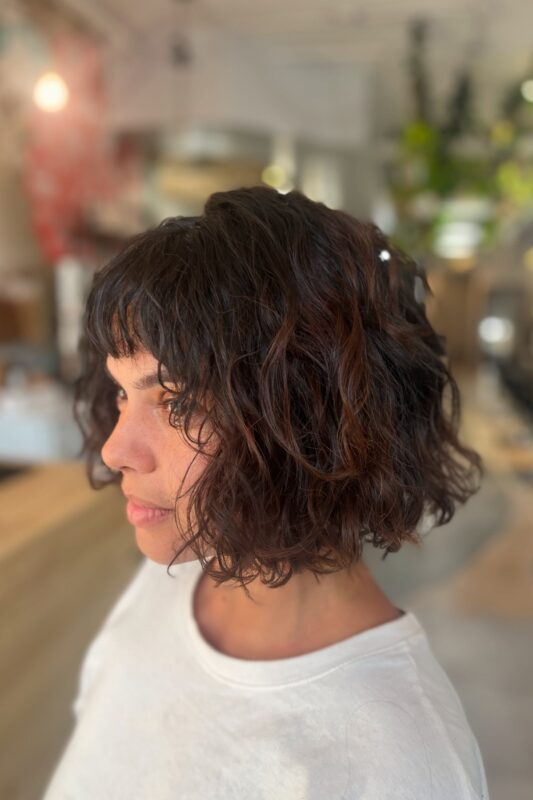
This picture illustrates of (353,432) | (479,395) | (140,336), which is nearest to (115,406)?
(140,336)

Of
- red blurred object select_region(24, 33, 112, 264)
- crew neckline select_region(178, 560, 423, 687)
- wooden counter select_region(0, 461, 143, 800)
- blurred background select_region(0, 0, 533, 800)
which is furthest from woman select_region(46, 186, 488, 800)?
red blurred object select_region(24, 33, 112, 264)

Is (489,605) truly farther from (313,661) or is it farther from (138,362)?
(138,362)

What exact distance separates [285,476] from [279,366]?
0.10m

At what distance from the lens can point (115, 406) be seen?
769 millimetres

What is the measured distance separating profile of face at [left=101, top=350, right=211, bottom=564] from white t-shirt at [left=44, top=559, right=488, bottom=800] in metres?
0.17

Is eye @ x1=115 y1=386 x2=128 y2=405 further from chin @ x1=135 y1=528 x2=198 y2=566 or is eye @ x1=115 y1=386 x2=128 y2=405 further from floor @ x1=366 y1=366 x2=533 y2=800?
floor @ x1=366 y1=366 x2=533 y2=800

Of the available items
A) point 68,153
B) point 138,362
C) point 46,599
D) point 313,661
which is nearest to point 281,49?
point 68,153

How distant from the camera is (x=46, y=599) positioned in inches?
51.1

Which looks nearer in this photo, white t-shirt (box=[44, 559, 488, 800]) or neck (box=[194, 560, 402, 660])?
white t-shirt (box=[44, 559, 488, 800])

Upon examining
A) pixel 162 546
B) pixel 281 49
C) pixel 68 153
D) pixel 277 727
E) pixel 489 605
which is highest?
pixel 281 49

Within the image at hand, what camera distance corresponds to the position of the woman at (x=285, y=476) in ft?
1.68

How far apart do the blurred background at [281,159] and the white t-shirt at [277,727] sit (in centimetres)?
88

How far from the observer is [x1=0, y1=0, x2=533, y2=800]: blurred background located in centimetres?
199

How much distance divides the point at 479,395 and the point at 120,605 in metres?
4.83
